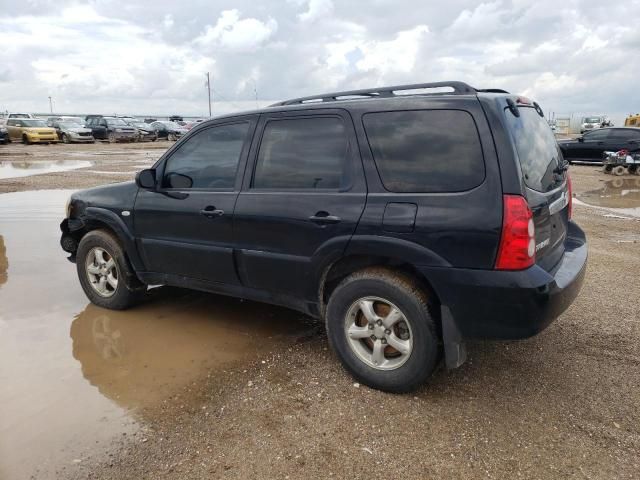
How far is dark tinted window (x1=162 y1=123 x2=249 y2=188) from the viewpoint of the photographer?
4.07m

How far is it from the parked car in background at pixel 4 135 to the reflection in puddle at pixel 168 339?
3147cm

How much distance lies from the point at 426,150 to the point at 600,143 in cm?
1839

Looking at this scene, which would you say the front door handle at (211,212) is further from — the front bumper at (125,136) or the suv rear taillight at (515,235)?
the front bumper at (125,136)

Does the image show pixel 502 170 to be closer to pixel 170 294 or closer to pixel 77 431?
pixel 77 431

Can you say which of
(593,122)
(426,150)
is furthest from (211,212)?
(593,122)

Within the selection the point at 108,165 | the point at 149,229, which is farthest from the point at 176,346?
the point at 108,165

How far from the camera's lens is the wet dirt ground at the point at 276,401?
109 inches

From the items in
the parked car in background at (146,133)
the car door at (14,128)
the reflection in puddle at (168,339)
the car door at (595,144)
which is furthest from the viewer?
the parked car in background at (146,133)

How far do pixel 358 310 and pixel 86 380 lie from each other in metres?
1.95

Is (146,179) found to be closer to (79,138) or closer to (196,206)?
(196,206)

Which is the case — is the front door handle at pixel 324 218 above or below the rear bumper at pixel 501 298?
above

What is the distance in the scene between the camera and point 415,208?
3152mm

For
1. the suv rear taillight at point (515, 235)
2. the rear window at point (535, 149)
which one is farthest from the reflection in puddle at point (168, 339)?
the rear window at point (535, 149)

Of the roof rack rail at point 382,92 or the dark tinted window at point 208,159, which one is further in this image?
the dark tinted window at point 208,159
